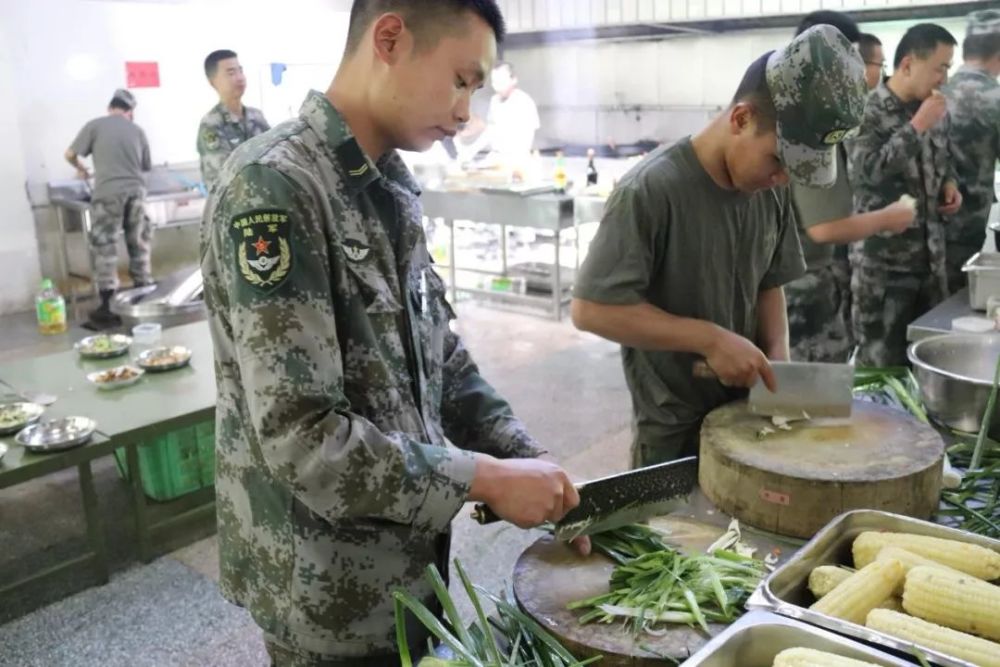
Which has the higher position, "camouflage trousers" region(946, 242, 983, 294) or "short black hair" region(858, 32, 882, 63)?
"short black hair" region(858, 32, 882, 63)

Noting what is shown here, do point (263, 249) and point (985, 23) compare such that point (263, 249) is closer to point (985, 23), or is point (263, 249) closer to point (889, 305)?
point (889, 305)

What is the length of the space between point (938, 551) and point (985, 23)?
12.4 ft

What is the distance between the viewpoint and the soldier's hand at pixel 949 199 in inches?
155

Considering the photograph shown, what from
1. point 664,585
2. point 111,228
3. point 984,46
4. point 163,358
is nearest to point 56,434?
point 163,358

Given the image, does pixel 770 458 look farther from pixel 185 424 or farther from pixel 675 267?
pixel 185 424

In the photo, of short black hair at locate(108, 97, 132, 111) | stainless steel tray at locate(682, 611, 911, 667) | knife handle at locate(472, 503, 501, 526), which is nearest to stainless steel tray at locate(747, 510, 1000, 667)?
stainless steel tray at locate(682, 611, 911, 667)

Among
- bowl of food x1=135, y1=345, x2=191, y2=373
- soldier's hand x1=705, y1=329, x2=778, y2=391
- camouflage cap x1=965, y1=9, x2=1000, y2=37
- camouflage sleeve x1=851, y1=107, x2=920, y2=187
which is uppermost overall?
camouflage cap x1=965, y1=9, x2=1000, y2=37

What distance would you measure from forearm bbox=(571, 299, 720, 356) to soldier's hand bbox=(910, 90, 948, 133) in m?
2.40

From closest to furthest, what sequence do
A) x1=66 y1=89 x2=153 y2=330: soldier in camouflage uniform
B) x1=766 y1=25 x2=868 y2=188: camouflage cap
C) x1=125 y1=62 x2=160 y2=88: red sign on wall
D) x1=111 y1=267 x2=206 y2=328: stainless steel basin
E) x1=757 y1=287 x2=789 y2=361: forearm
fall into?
1. x1=766 y1=25 x2=868 y2=188: camouflage cap
2. x1=757 y1=287 x2=789 y2=361: forearm
3. x1=111 y1=267 x2=206 y2=328: stainless steel basin
4. x1=66 y1=89 x2=153 y2=330: soldier in camouflage uniform
5. x1=125 y1=62 x2=160 y2=88: red sign on wall

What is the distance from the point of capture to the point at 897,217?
340 cm

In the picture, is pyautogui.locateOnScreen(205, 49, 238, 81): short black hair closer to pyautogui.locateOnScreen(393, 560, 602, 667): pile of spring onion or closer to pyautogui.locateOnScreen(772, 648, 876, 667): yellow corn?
pyautogui.locateOnScreen(393, 560, 602, 667): pile of spring onion

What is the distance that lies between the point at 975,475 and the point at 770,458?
53 cm

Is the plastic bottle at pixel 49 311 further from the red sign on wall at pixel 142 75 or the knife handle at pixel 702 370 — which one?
the knife handle at pixel 702 370

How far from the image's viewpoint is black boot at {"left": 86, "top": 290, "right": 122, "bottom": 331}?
6875mm
